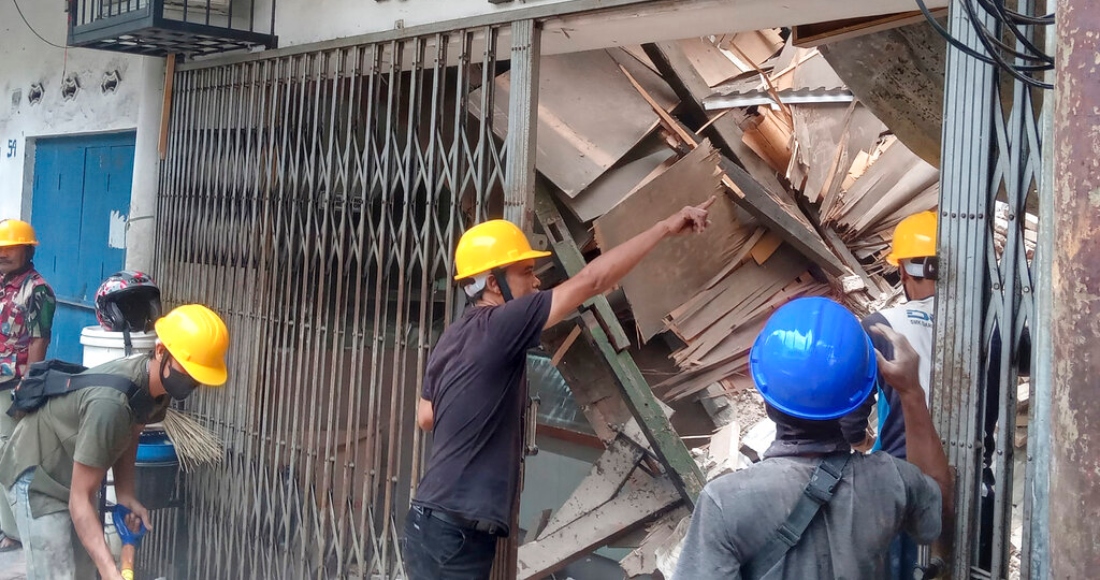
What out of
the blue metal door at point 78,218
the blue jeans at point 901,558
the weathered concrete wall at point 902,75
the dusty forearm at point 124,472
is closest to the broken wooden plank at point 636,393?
the weathered concrete wall at point 902,75

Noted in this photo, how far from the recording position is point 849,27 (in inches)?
147

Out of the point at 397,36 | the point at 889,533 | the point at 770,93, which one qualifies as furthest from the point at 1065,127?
the point at 770,93

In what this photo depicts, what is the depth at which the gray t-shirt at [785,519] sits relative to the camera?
1.93 m

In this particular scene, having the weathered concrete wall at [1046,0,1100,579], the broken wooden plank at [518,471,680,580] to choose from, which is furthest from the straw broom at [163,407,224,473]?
the weathered concrete wall at [1046,0,1100,579]

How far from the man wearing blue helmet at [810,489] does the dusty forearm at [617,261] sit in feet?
3.58

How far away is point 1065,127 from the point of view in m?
1.55

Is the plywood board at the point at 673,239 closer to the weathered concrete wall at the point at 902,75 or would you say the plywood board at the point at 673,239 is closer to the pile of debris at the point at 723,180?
the pile of debris at the point at 723,180

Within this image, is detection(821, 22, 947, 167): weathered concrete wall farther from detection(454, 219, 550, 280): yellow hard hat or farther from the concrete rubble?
detection(454, 219, 550, 280): yellow hard hat

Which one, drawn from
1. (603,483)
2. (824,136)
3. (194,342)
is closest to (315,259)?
(194,342)

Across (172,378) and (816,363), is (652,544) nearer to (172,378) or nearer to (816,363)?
(172,378)

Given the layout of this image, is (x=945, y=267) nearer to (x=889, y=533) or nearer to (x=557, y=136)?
(x=889, y=533)

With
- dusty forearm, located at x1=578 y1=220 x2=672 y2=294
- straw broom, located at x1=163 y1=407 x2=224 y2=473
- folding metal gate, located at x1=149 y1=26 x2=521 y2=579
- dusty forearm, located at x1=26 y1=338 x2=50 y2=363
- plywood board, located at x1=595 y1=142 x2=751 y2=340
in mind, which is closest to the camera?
dusty forearm, located at x1=578 y1=220 x2=672 y2=294

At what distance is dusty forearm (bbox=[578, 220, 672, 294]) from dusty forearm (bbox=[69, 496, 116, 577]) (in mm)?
2007

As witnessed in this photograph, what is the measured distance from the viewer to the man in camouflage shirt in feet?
18.5
